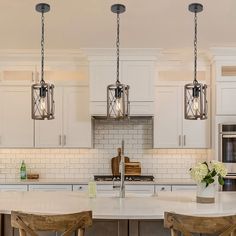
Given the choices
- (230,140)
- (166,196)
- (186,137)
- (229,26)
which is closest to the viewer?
(166,196)

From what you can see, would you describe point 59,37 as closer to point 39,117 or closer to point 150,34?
point 150,34

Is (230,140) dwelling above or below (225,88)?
below

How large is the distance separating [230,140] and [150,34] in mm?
1740

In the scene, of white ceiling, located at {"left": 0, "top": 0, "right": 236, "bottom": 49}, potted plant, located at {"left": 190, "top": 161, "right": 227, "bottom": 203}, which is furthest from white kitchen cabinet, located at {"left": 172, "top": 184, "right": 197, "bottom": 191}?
potted plant, located at {"left": 190, "top": 161, "right": 227, "bottom": 203}

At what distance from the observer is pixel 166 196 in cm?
375

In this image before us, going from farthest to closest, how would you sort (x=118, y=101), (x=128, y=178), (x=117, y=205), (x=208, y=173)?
(x=128, y=178)
(x=118, y=101)
(x=208, y=173)
(x=117, y=205)

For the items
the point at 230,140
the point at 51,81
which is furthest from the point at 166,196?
the point at 51,81

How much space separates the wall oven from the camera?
5.20 metres

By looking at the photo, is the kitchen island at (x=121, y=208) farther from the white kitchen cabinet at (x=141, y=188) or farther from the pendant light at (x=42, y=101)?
the white kitchen cabinet at (x=141, y=188)

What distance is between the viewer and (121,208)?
10.1ft

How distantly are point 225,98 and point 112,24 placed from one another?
6.49 feet

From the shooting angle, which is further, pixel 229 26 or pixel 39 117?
pixel 229 26

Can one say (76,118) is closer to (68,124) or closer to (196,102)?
(68,124)

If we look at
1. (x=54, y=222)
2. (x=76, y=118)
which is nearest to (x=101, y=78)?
(x=76, y=118)
